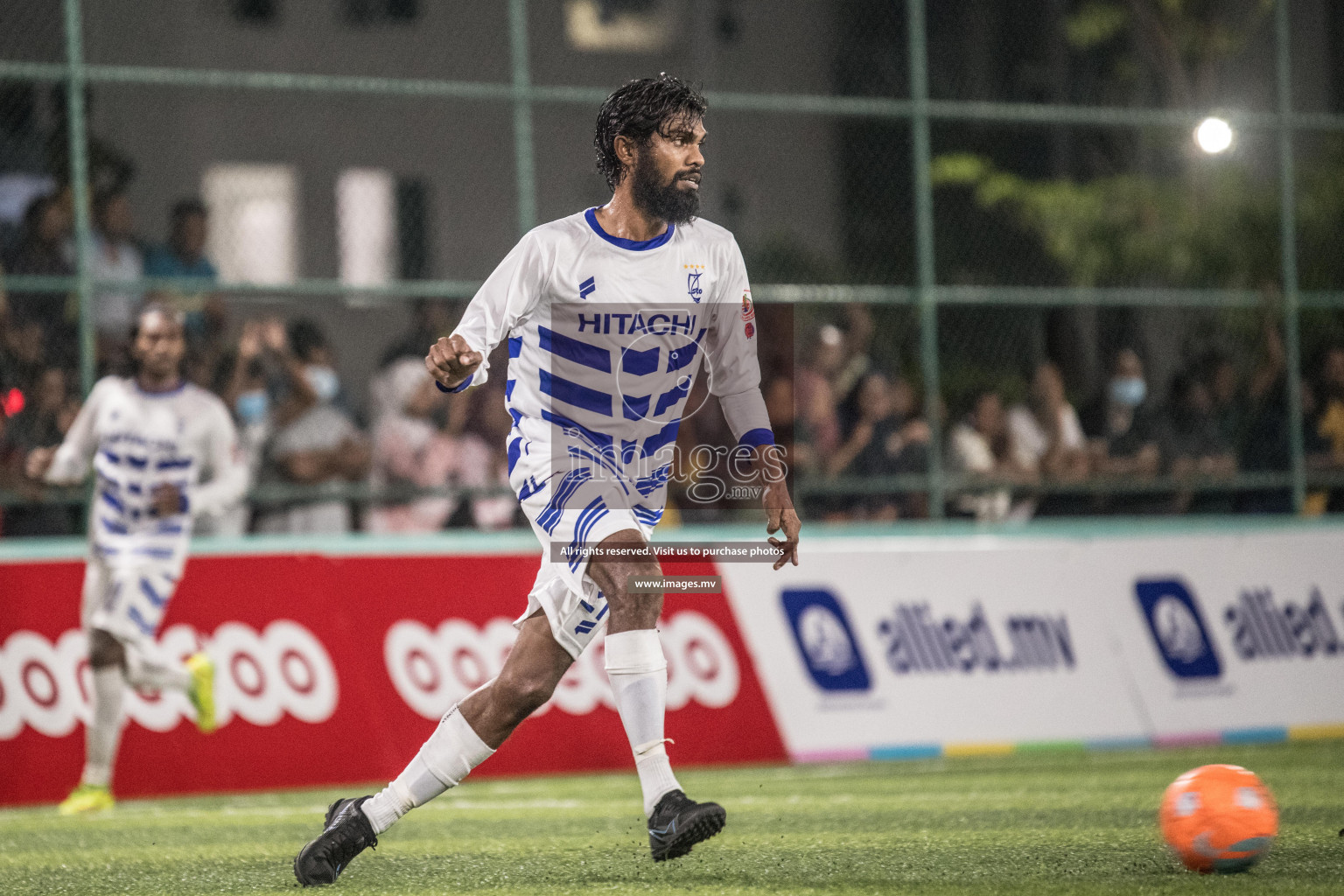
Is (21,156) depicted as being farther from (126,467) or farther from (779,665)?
(779,665)

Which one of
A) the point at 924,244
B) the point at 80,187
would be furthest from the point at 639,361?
the point at 924,244


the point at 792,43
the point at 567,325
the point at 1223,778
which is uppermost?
the point at 792,43

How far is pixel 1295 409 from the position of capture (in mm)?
12820

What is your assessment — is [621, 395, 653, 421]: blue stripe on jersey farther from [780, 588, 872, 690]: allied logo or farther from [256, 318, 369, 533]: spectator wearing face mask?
[256, 318, 369, 533]: spectator wearing face mask

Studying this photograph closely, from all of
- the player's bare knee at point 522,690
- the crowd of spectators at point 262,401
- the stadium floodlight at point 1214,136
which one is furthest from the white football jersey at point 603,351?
the crowd of spectators at point 262,401

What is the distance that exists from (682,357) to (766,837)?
2.03 m

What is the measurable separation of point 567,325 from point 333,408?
5.63m

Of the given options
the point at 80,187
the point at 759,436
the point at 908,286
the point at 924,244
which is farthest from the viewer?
the point at 908,286

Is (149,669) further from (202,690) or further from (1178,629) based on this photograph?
(1178,629)

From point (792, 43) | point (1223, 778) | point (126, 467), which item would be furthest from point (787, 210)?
point (1223, 778)

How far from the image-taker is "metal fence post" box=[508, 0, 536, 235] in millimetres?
11180

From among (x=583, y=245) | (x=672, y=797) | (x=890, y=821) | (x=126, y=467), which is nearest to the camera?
(x=672, y=797)

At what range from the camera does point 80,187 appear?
10164mm

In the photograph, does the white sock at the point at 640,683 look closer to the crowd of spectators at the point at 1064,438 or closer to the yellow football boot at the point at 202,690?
the yellow football boot at the point at 202,690
